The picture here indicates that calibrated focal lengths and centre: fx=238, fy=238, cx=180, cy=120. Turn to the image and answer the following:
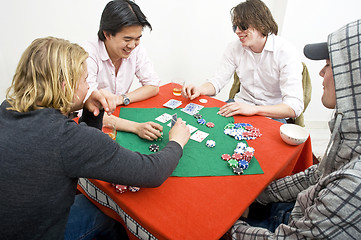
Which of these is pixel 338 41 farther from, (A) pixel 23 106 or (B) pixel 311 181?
(A) pixel 23 106

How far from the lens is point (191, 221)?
0.98 m

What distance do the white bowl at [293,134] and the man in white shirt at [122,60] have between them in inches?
30.8

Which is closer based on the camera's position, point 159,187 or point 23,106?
point 23,106

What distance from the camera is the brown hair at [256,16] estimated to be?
2.03 metres

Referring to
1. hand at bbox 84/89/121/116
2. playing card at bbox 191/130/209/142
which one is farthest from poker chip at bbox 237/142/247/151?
hand at bbox 84/89/121/116

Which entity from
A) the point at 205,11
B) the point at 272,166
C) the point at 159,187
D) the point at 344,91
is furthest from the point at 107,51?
the point at 205,11

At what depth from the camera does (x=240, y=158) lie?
→ 51.4 inches

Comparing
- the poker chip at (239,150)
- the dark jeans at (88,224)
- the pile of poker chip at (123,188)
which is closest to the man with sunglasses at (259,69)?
the poker chip at (239,150)

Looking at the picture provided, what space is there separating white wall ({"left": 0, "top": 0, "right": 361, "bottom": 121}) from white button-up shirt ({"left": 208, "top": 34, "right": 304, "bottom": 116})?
1.24 meters

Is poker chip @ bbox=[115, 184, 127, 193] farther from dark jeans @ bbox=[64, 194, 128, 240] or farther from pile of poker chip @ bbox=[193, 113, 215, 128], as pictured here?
pile of poker chip @ bbox=[193, 113, 215, 128]

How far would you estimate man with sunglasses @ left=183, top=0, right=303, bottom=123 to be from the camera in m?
1.94

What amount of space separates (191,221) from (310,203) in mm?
558

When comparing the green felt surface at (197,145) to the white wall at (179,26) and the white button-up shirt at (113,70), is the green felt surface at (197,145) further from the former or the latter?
the white wall at (179,26)

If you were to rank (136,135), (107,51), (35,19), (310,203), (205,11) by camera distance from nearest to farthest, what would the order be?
(310,203) → (136,135) → (107,51) → (35,19) → (205,11)
